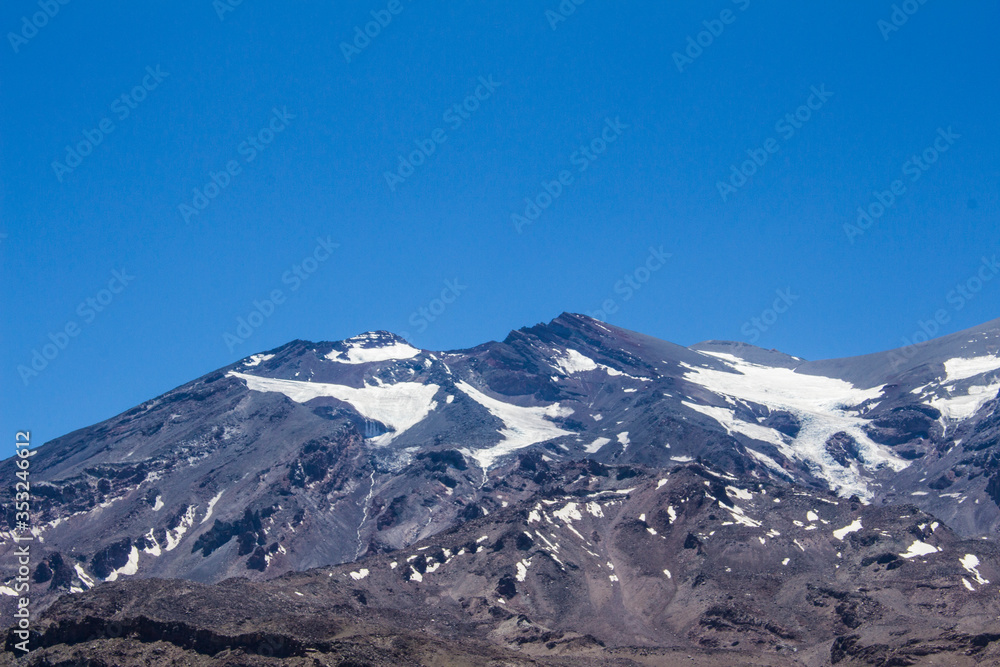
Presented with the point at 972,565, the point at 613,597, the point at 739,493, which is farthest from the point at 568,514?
the point at 972,565

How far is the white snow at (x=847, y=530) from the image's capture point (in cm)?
17150

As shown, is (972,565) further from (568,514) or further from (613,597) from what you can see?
(568,514)

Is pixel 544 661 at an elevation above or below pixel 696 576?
below

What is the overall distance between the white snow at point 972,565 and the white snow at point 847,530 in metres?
20.1

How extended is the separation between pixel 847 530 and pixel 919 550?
15.4m

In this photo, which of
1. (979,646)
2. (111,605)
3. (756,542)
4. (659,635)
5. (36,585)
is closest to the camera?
(979,646)

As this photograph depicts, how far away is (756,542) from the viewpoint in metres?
166

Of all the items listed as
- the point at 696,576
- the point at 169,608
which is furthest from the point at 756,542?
the point at 169,608

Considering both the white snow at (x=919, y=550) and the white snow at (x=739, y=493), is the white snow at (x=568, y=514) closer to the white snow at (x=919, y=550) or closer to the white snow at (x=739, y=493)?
the white snow at (x=739, y=493)

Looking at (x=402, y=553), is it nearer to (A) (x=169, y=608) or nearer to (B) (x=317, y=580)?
(B) (x=317, y=580)

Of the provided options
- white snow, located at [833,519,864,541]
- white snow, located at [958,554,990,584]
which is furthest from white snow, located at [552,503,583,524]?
white snow, located at [958,554,990,584]

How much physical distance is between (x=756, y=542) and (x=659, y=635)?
3230cm

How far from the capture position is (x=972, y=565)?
152250mm

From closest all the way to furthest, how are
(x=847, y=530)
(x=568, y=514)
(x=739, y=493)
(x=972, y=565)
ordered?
(x=972, y=565) → (x=847, y=530) → (x=568, y=514) → (x=739, y=493)
